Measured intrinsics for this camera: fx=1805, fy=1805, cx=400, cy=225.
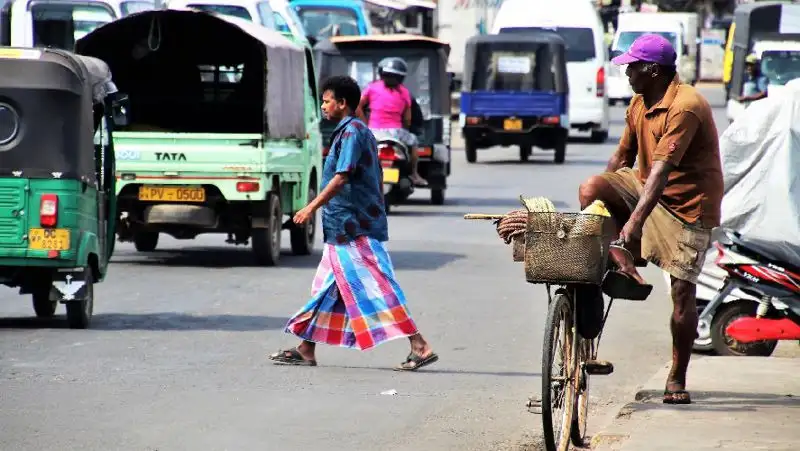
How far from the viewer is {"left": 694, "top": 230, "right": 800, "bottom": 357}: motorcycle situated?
1031 centimetres

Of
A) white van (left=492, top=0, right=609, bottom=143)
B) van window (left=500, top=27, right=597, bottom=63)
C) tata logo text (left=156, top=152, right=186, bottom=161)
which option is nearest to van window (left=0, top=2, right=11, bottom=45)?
tata logo text (left=156, top=152, right=186, bottom=161)

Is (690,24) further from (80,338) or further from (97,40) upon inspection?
(80,338)

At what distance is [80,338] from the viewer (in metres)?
11.3

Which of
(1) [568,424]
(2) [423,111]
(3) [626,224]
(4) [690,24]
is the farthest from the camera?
(4) [690,24]

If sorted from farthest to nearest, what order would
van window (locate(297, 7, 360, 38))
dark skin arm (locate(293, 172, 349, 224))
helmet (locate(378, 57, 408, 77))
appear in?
van window (locate(297, 7, 360, 38)) < helmet (locate(378, 57, 408, 77)) < dark skin arm (locate(293, 172, 349, 224))

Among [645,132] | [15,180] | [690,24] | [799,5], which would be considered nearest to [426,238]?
[15,180]

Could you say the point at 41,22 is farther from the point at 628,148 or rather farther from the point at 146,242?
the point at 628,148

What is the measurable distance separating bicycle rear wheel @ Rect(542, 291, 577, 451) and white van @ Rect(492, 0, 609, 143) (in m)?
31.0

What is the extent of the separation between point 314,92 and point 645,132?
34.8 feet

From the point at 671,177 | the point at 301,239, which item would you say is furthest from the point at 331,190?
the point at 301,239

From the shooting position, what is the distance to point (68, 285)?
11.6 meters

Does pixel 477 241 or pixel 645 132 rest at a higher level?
pixel 645 132

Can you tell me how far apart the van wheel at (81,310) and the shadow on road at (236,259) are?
4.32m

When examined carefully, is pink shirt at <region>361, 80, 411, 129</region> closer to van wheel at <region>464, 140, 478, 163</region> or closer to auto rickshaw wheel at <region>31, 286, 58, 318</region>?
auto rickshaw wheel at <region>31, 286, 58, 318</region>
